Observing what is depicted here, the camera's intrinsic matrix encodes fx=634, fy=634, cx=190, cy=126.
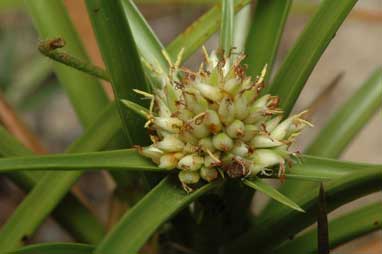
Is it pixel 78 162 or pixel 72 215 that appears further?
pixel 72 215

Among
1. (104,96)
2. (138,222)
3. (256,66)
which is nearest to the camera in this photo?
(138,222)

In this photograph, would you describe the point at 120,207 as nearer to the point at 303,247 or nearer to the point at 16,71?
the point at 303,247

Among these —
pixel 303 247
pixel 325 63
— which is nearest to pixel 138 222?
pixel 303 247

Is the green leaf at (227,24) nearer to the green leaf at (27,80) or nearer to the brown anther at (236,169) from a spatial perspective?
the brown anther at (236,169)

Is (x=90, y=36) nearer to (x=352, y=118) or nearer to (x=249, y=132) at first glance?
(x=352, y=118)

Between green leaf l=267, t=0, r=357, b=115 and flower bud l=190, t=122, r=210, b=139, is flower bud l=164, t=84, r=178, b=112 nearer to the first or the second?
flower bud l=190, t=122, r=210, b=139

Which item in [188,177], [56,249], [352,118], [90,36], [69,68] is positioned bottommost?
[56,249]

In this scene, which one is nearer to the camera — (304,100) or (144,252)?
(144,252)

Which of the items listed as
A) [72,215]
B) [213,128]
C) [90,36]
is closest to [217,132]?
[213,128]
